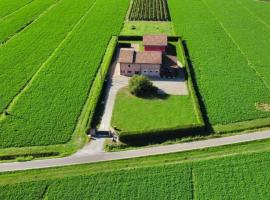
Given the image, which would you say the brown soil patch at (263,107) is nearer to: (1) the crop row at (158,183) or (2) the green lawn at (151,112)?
(2) the green lawn at (151,112)

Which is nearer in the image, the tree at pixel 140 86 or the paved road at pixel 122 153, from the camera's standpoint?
the paved road at pixel 122 153

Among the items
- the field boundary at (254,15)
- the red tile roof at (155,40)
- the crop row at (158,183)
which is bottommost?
the crop row at (158,183)

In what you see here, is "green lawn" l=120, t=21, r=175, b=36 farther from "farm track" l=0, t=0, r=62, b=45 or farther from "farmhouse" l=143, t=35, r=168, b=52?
"farm track" l=0, t=0, r=62, b=45

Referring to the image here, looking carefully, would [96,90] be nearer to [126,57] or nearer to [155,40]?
[126,57]

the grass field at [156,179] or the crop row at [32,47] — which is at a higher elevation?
the crop row at [32,47]

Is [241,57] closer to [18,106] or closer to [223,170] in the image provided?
[223,170]

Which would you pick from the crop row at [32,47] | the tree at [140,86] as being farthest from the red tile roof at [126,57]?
the crop row at [32,47]

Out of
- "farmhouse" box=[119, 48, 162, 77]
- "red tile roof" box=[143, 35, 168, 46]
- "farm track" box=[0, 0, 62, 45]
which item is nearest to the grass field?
"farmhouse" box=[119, 48, 162, 77]
